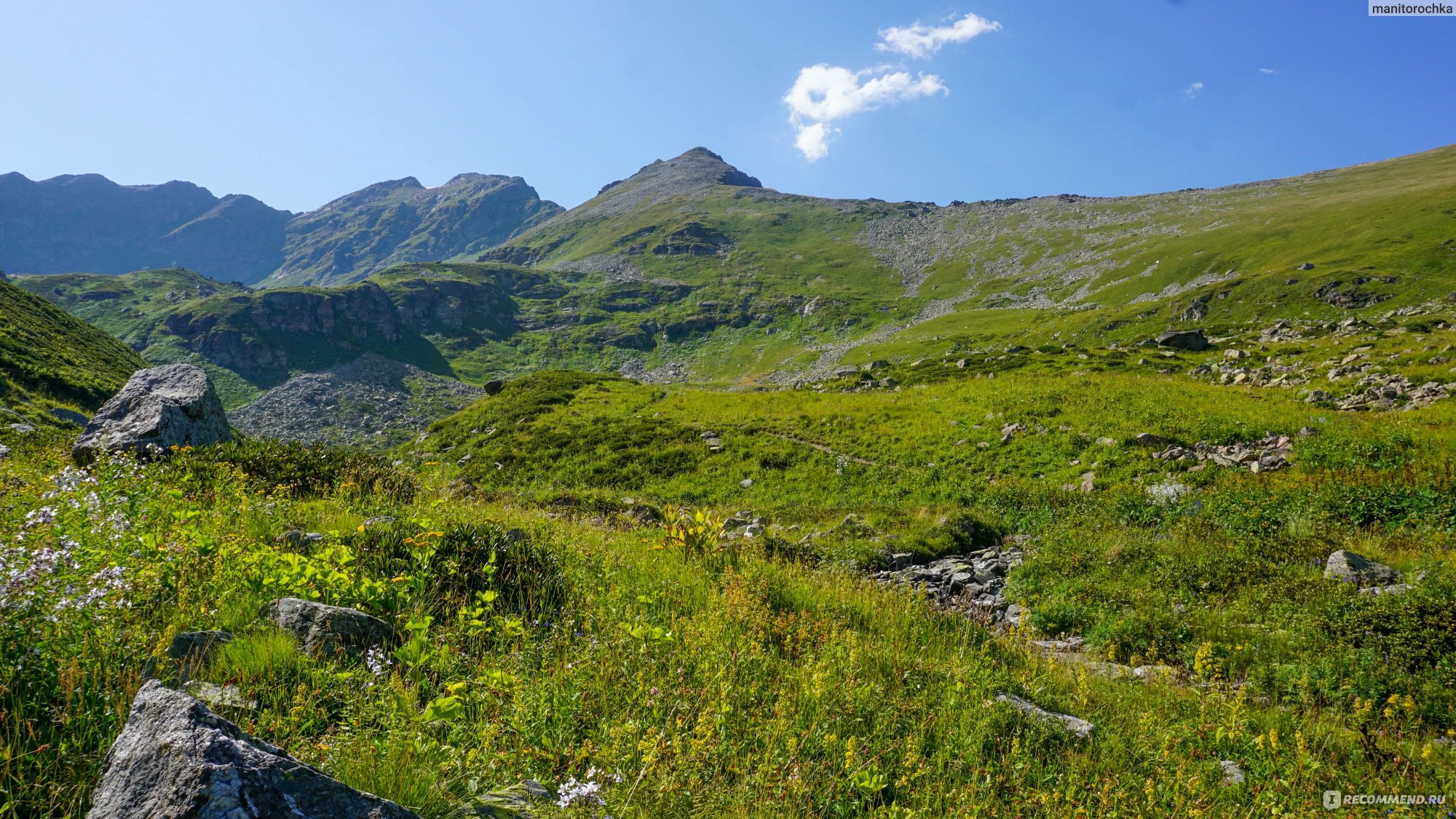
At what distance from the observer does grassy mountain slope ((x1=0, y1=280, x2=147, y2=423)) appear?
22.2 meters

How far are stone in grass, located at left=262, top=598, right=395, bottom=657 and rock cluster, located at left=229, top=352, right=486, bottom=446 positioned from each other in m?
98.8

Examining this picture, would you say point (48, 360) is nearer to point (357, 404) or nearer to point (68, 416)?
point (68, 416)

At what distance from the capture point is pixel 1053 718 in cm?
568

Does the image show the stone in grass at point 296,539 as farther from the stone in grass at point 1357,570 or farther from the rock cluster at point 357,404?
the rock cluster at point 357,404

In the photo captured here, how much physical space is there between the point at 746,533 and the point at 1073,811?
1096 centimetres

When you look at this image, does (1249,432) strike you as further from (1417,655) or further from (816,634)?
(816,634)

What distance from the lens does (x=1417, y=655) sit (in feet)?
23.2

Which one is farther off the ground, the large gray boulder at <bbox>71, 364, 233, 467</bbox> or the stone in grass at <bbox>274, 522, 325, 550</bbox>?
the large gray boulder at <bbox>71, 364, 233, 467</bbox>

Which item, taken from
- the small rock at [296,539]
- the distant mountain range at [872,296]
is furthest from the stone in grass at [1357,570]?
the distant mountain range at [872,296]

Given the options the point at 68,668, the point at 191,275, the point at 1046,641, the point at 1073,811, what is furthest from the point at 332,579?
the point at 191,275

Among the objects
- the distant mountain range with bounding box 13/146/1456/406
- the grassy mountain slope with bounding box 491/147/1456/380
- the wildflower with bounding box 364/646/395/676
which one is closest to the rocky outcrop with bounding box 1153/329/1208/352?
the distant mountain range with bounding box 13/146/1456/406

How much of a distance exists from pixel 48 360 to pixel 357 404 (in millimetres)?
93452

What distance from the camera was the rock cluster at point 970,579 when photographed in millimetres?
10352

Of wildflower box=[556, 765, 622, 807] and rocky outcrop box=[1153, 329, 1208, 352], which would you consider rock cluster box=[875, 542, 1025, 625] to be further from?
rocky outcrop box=[1153, 329, 1208, 352]
